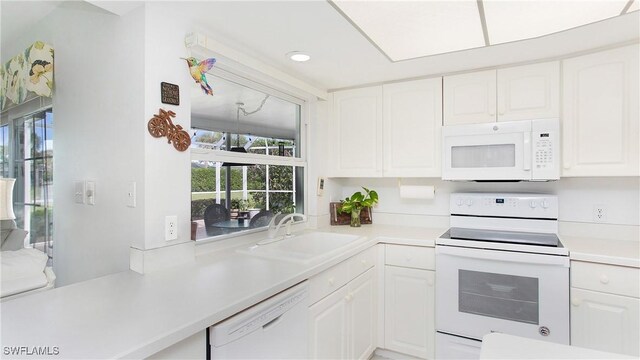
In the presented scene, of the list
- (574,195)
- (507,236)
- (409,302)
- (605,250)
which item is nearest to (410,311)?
(409,302)

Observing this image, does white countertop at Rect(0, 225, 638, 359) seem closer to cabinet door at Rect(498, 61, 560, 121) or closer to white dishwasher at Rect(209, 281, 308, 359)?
white dishwasher at Rect(209, 281, 308, 359)

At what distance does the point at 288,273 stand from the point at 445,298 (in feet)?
3.90

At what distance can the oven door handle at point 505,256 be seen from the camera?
1830 mm

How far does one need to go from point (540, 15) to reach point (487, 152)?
3.00 ft

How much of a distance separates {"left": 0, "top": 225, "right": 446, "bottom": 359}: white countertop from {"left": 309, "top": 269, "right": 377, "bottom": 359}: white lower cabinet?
270mm

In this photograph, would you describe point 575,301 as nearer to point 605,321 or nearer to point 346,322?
point 605,321

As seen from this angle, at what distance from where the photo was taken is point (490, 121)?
226 centimetres

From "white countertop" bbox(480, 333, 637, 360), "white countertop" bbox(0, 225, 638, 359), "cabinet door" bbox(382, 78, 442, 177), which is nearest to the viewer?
"white countertop" bbox(480, 333, 637, 360)

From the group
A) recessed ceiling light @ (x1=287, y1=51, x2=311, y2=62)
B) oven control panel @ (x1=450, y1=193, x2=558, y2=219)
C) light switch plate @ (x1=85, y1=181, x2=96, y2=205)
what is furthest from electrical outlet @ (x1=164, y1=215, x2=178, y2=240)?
oven control panel @ (x1=450, y1=193, x2=558, y2=219)

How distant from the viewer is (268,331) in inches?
50.8

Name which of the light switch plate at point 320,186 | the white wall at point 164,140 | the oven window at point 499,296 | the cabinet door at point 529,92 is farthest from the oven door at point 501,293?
the white wall at point 164,140

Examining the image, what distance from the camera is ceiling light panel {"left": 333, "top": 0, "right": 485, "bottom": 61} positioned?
144 cm

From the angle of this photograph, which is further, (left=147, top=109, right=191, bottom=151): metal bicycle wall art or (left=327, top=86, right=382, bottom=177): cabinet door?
(left=327, top=86, right=382, bottom=177): cabinet door

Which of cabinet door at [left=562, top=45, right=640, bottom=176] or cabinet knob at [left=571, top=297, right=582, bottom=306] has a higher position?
cabinet door at [left=562, top=45, right=640, bottom=176]
